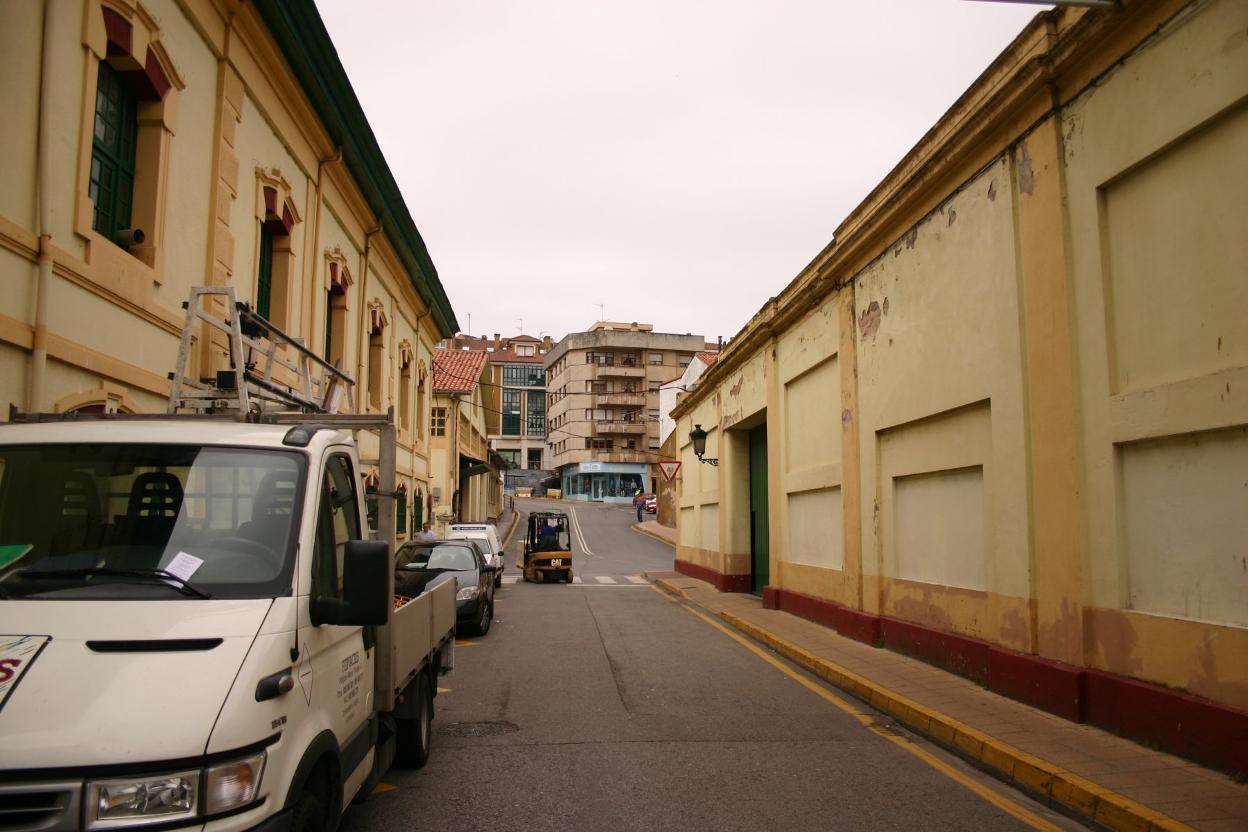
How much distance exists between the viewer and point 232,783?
3262 millimetres

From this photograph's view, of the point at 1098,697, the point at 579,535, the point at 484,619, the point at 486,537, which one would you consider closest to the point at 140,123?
the point at 484,619

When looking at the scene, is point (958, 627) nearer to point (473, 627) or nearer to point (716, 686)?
point (716, 686)

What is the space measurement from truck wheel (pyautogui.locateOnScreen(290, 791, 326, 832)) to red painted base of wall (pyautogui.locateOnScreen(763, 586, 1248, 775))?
18.3 ft

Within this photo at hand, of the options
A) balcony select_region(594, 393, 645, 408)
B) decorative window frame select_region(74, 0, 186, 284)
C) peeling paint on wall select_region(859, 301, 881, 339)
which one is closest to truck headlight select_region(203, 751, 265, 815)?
decorative window frame select_region(74, 0, 186, 284)

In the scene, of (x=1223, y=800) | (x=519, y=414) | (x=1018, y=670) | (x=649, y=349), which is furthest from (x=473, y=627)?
(x=519, y=414)

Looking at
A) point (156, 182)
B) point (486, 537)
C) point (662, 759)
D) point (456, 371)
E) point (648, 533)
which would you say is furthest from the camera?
point (648, 533)

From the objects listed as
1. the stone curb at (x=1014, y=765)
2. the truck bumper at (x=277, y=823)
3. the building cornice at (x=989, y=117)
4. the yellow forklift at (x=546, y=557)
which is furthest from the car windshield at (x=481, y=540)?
the truck bumper at (x=277, y=823)

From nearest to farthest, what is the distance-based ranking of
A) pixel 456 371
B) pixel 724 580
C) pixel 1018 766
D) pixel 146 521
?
pixel 146 521, pixel 1018 766, pixel 724 580, pixel 456 371

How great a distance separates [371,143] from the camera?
1655cm

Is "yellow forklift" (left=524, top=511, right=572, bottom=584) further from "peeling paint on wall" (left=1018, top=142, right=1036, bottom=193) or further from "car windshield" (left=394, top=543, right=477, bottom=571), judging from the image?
"peeling paint on wall" (left=1018, top=142, right=1036, bottom=193)

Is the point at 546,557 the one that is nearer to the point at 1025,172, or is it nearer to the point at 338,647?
the point at 1025,172

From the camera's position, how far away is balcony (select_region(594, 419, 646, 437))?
90.9 meters

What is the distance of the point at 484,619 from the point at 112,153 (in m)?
8.66

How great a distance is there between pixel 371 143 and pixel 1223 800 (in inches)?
611
